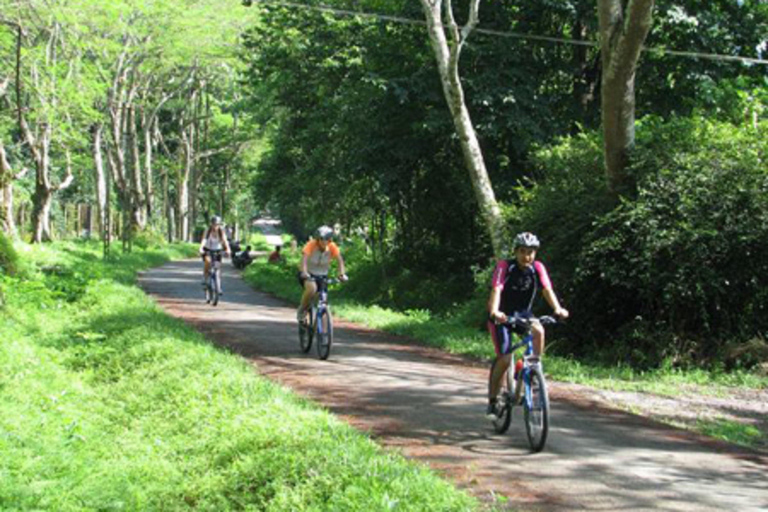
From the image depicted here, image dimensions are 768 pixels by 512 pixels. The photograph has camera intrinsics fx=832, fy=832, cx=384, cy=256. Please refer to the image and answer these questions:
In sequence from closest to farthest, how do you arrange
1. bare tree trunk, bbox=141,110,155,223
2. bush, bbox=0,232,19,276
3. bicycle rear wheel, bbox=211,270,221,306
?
bush, bbox=0,232,19,276 < bicycle rear wheel, bbox=211,270,221,306 < bare tree trunk, bbox=141,110,155,223

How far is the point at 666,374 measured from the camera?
11461mm

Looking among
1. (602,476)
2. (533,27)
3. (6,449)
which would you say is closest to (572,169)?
(533,27)

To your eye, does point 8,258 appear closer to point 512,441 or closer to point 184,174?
point 512,441

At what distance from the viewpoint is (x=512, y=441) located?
7.49 metres

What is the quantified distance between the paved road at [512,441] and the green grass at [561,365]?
2.48 feet

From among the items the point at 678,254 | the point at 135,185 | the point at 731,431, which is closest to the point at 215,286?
the point at 678,254

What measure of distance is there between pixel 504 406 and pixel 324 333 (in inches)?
185

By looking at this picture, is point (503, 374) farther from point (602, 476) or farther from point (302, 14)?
point (302, 14)

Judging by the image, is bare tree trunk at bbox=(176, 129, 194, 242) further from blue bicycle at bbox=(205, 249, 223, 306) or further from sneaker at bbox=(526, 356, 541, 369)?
sneaker at bbox=(526, 356, 541, 369)

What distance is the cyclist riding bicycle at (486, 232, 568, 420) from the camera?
7180 millimetres

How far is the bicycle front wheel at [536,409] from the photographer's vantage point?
689 centimetres

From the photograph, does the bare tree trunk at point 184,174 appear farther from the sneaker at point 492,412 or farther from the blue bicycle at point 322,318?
the sneaker at point 492,412

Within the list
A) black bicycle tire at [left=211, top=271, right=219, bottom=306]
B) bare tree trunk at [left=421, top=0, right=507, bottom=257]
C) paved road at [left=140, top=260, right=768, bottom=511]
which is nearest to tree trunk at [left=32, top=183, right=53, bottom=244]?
black bicycle tire at [left=211, top=271, right=219, bottom=306]

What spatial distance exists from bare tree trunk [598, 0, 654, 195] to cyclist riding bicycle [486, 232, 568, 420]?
5.37 meters
